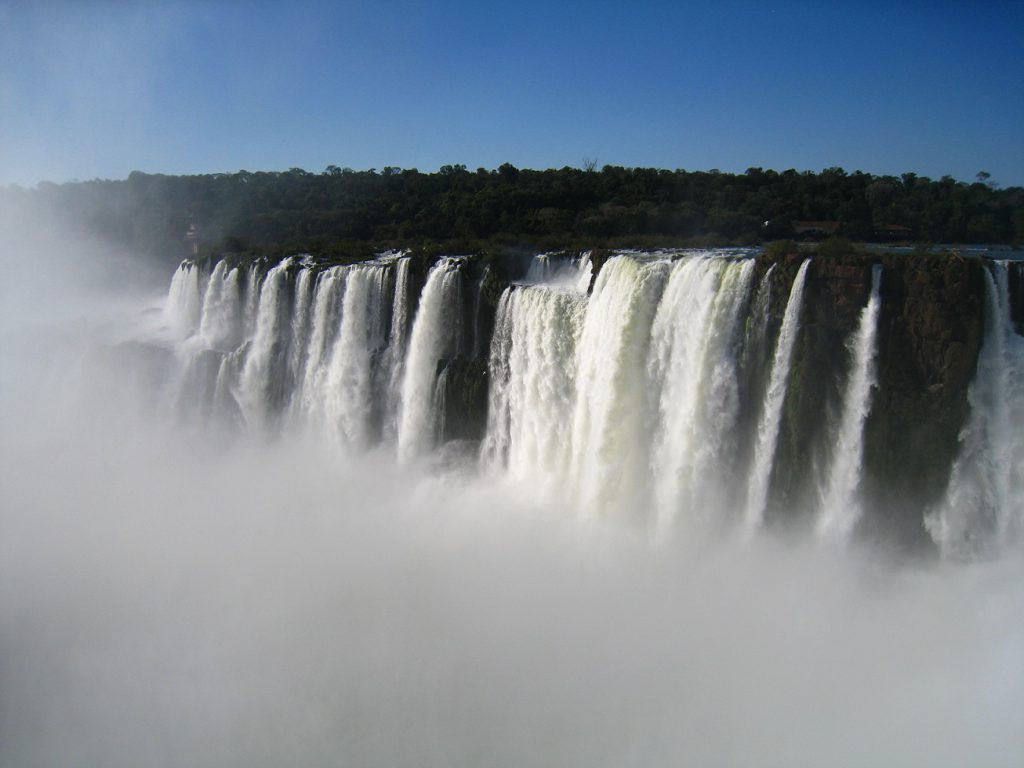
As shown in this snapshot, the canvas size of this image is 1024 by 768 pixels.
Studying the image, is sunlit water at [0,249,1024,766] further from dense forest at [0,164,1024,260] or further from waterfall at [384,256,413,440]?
dense forest at [0,164,1024,260]

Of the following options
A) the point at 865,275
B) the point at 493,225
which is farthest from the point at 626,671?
the point at 493,225

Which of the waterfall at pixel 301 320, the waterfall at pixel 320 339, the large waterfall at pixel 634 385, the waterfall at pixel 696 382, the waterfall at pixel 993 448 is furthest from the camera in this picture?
the waterfall at pixel 301 320

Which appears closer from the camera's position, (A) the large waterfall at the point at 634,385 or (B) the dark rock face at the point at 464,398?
(A) the large waterfall at the point at 634,385

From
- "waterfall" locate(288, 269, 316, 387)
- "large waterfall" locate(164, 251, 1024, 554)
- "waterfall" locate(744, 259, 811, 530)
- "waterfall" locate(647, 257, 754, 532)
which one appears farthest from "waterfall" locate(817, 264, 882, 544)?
"waterfall" locate(288, 269, 316, 387)

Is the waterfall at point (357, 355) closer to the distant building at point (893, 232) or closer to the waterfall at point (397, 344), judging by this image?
the waterfall at point (397, 344)

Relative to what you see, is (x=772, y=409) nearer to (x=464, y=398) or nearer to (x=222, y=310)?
(x=464, y=398)

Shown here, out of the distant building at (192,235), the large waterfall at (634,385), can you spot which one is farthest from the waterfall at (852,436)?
the distant building at (192,235)

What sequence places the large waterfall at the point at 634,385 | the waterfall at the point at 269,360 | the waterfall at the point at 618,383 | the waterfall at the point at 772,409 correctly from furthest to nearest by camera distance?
the waterfall at the point at 269,360, the waterfall at the point at 618,383, the waterfall at the point at 772,409, the large waterfall at the point at 634,385
